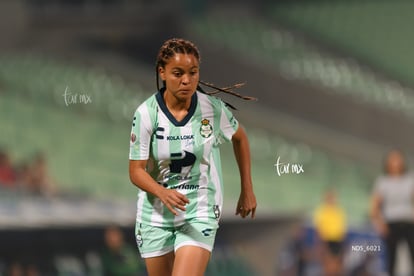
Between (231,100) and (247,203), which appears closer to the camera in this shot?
(247,203)

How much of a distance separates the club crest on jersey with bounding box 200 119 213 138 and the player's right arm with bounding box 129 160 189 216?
28cm

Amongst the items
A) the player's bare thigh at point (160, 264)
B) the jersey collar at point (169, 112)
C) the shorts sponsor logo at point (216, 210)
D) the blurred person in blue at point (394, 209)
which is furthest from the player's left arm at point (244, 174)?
the blurred person in blue at point (394, 209)

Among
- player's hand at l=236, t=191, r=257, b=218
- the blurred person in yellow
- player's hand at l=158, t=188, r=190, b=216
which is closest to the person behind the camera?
player's hand at l=158, t=188, r=190, b=216

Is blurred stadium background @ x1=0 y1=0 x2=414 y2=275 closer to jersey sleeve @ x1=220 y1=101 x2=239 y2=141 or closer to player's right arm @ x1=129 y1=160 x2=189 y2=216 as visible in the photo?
jersey sleeve @ x1=220 y1=101 x2=239 y2=141

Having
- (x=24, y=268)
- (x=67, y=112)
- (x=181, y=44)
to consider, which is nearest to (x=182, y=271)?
(x=181, y=44)

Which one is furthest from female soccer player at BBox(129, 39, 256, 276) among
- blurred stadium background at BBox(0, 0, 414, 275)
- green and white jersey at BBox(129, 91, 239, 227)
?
blurred stadium background at BBox(0, 0, 414, 275)

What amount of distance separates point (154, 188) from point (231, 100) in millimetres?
912

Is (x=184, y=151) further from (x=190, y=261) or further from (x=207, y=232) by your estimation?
(x=190, y=261)

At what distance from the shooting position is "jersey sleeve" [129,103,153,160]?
5617 millimetres

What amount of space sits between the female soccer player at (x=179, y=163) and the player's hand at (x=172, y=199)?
1 cm

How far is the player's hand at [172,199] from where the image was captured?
5.42 meters

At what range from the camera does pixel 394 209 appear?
9.01 metres

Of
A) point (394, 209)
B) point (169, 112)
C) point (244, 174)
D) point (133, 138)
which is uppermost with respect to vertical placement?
point (169, 112)

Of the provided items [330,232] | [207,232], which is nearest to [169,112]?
[207,232]
